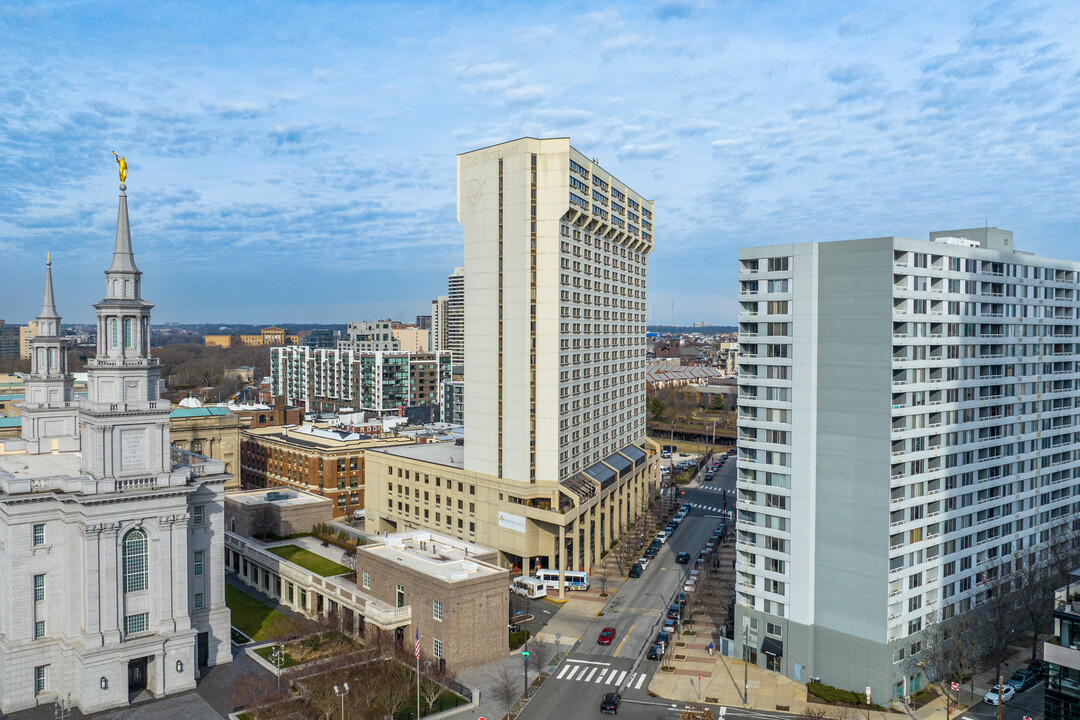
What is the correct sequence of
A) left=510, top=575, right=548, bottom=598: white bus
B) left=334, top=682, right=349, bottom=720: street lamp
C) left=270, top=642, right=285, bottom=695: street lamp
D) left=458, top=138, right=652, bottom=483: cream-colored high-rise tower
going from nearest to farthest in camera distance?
left=334, top=682, right=349, bottom=720: street lamp
left=270, top=642, right=285, bottom=695: street lamp
left=510, top=575, right=548, bottom=598: white bus
left=458, top=138, right=652, bottom=483: cream-colored high-rise tower

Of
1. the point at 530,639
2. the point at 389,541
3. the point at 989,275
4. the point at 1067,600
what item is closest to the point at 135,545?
the point at 389,541

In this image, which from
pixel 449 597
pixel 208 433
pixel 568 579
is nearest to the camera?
pixel 449 597

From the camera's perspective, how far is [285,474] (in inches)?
4911

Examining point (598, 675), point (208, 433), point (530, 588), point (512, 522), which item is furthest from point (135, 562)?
point (208, 433)

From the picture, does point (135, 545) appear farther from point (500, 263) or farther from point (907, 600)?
point (907, 600)

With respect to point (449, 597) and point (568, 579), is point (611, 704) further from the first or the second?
point (568, 579)

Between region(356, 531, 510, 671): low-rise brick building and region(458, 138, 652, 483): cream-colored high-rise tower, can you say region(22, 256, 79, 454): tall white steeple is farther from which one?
region(458, 138, 652, 483): cream-colored high-rise tower

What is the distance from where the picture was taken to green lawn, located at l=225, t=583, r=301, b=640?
70.4 m

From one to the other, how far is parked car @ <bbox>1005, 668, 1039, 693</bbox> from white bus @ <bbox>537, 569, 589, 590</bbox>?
134 feet

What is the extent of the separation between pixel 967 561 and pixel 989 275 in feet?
80.7

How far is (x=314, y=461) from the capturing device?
11819 cm

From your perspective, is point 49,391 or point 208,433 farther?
point 208,433

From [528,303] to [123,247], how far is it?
1608 inches

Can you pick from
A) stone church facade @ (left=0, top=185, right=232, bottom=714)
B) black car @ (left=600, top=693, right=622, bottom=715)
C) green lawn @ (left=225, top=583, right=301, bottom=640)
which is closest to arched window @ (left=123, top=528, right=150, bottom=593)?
stone church facade @ (left=0, top=185, right=232, bottom=714)
